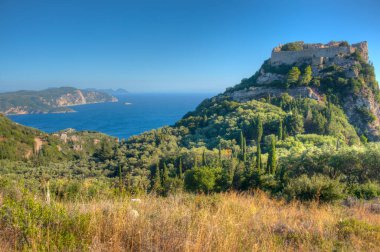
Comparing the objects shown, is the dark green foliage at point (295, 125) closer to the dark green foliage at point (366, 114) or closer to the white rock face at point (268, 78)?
the dark green foliage at point (366, 114)

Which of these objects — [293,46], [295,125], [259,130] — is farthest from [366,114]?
[293,46]

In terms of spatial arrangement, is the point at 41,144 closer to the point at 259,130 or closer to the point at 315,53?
the point at 259,130

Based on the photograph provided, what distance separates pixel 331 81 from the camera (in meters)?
47.6

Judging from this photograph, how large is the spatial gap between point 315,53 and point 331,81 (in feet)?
29.6

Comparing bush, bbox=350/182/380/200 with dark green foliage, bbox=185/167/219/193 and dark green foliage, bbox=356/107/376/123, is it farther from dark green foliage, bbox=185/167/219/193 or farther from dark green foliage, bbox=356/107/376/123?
dark green foliage, bbox=356/107/376/123

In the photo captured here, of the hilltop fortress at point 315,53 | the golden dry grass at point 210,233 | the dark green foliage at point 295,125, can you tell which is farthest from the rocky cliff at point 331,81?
the golden dry grass at point 210,233

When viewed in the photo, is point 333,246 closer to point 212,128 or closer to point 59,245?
point 59,245

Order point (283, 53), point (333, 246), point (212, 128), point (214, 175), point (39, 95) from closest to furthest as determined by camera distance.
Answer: point (333, 246)
point (214, 175)
point (212, 128)
point (283, 53)
point (39, 95)

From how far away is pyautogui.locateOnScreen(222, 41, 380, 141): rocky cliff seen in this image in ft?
142

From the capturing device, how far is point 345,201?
8094mm

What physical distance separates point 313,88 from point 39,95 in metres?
207

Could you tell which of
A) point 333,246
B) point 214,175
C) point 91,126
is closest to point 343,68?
point 214,175

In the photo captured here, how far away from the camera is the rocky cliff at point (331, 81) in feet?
142

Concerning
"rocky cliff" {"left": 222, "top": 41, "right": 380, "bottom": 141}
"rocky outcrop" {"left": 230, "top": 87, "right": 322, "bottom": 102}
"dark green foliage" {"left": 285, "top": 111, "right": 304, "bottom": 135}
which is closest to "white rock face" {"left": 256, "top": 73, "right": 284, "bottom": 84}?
Answer: "rocky cliff" {"left": 222, "top": 41, "right": 380, "bottom": 141}
